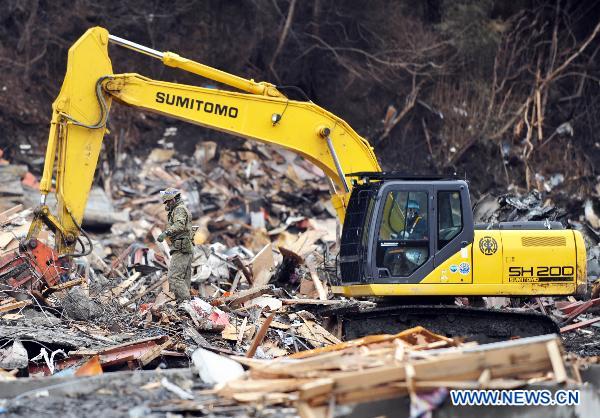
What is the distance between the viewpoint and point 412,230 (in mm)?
11914

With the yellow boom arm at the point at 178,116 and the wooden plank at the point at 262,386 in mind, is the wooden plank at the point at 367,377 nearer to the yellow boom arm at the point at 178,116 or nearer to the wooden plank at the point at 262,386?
the wooden plank at the point at 262,386

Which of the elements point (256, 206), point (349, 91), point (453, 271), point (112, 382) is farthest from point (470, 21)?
point (112, 382)

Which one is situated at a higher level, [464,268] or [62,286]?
[464,268]

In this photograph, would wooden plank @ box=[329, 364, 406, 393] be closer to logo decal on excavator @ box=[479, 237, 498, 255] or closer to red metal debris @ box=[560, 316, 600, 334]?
logo decal on excavator @ box=[479, 237, 498, 255]

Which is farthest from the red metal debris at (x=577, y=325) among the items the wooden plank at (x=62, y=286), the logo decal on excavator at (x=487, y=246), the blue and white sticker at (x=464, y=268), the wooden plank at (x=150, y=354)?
the wooden plank at (x=62, y=286)

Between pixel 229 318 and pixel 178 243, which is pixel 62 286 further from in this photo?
pixel 229 318

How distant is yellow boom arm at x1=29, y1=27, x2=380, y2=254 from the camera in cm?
1298

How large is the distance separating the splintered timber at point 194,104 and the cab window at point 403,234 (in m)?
2.60

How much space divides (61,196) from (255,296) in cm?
283

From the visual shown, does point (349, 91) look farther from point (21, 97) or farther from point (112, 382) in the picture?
point (112, 382)

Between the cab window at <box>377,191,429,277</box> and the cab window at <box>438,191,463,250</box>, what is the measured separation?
17 centimetres

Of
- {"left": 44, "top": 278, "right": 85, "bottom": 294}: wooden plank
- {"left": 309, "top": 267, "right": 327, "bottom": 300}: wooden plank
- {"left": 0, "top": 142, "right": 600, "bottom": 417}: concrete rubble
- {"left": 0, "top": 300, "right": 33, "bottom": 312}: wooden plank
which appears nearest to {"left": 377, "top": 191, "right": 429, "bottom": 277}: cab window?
{"left": 0, "top": 142, "right": 600, "bottom": 417}: concrete rubble

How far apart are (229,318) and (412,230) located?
253 cm

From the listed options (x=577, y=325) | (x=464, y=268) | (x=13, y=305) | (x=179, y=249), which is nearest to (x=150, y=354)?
(x=13, y=305)
